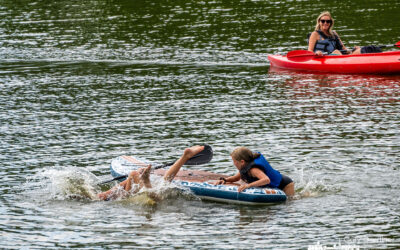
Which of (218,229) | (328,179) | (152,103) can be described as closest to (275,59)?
(152,103)

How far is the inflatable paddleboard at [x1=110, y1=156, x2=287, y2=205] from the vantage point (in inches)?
420

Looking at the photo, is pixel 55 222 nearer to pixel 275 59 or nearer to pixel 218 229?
pixel 218 229

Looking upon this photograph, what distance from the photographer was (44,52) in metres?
24.4

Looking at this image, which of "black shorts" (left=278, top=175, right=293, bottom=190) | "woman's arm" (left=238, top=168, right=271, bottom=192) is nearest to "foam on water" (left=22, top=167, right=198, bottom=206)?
"woman's arm" (left=238, top=168, right=271, bottom=192)

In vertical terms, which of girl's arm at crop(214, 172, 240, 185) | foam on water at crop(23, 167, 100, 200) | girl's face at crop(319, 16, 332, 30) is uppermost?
girl's face at crop(319, 16, 332, 30)

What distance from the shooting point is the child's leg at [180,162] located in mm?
11203

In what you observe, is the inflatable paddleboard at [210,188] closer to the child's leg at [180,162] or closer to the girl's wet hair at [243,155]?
the child's leg at [180,162]

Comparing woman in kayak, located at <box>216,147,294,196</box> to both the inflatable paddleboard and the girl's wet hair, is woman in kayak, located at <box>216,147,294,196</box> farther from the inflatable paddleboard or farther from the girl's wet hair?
the inflatable paddleboard

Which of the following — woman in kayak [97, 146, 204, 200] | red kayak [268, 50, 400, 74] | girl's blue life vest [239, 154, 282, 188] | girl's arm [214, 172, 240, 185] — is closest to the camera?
girl's blue life vest [239, 154, 282, 188]

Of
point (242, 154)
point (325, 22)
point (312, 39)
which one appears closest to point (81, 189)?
point (242, 154)

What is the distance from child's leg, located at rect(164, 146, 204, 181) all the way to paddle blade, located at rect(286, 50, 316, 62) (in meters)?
9.83

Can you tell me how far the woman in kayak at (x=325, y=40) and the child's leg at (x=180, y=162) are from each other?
9.36 metres

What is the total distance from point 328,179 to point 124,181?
318cm

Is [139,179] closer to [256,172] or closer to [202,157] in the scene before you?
[202,157]
